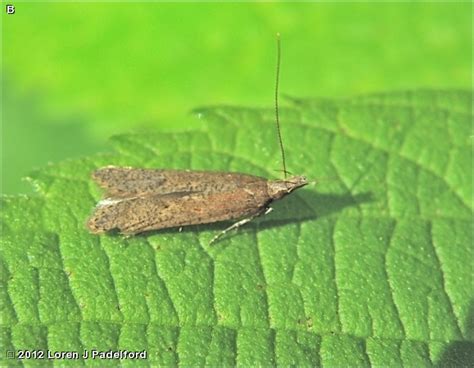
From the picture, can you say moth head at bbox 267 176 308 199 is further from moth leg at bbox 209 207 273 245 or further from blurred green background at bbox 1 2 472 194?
blurred green background at bbox 1 2 472 194

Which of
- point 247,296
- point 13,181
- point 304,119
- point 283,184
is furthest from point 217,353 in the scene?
point 13,181

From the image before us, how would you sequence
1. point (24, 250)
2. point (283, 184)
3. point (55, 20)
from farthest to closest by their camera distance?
point (55, 20) < point (283, 184) < point (24, 250)

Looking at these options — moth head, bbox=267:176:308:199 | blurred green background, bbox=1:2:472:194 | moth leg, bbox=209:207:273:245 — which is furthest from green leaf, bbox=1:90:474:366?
blurred green background, bbox=1:2:472:194

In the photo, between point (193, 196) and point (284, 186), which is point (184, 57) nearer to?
point (193, 196)

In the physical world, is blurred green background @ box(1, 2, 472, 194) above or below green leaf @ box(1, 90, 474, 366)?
above

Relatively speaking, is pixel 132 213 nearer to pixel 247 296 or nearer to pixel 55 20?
pixel 247 296

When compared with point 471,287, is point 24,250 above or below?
above

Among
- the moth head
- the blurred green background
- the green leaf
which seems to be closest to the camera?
the green leaf
